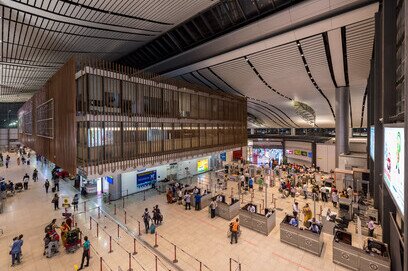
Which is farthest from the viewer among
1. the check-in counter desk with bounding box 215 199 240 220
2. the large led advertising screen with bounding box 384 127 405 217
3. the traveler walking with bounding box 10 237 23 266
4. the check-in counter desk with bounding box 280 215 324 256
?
the check-in counter desk with bounding box 215 199 240 220

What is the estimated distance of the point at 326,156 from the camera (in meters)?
24.9

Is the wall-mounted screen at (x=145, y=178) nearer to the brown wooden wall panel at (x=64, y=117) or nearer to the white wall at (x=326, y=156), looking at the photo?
the brown wooden wall panel at (x=64, y=117)

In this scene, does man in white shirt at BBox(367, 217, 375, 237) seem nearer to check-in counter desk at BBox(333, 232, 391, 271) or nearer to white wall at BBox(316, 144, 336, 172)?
check-in counter desk at BBox(333, 232, 391, 271)

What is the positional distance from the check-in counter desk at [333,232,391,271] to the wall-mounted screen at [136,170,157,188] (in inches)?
581

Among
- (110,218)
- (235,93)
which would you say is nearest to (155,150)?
(110,218)

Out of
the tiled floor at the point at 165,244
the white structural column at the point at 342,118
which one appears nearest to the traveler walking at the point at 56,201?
the tiled floor at the point at 165,244

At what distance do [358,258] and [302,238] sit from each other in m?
2.05

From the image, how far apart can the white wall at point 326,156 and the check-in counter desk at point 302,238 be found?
1811 centimetres

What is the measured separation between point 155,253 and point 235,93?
22834 millimetres

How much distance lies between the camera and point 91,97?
1202 cm

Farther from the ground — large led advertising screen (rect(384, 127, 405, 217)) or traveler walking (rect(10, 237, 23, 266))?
large led advertising screen (rect(384, 127, 405, 217))

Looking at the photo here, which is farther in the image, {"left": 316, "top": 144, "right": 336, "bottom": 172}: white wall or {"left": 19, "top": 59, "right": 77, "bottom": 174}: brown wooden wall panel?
{"left": 316, "top": 144, "right": 336, "bottom": 172}: white wall

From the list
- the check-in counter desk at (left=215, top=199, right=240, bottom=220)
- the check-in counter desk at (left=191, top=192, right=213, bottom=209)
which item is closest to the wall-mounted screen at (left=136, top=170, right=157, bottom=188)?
the check-in counter desk at (left=191, top=192, right=213, bottom=209)

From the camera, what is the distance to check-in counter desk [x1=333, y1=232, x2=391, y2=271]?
291 inches
